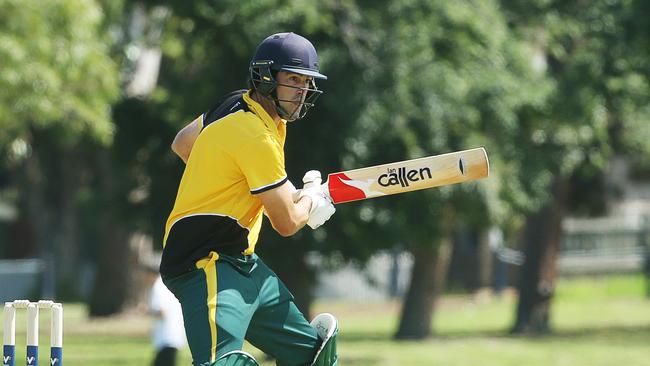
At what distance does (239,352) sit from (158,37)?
18.4m

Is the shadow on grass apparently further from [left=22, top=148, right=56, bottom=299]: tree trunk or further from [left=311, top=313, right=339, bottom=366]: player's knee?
[left=311, top=313, right=339, bottom=366]: player's knee

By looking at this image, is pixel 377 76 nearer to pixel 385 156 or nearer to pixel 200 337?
pixel 385 156

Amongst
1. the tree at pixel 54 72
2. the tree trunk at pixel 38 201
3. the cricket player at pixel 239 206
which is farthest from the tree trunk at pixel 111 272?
the cricket player at pixel 239 206

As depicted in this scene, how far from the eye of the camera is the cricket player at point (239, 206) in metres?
5.92

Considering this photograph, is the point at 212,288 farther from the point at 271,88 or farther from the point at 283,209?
the point at 271,88

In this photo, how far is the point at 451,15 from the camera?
1575cm

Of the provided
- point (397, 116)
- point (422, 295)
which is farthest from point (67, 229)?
point (397, 116)

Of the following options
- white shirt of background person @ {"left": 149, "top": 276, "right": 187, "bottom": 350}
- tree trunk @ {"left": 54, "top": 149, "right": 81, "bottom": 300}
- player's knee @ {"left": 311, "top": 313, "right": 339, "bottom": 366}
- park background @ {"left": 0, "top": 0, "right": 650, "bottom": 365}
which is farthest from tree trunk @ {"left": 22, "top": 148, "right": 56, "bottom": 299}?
player's knee @ {"left": 311, "top": 313, "right": 339, "bottom": 366}

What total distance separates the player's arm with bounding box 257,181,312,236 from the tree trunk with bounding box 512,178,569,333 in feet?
54.4

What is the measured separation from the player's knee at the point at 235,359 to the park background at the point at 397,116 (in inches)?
375

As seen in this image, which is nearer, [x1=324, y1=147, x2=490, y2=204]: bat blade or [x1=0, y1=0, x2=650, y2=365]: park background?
[x1=324, y1=147, x2=490, y2=204]: bat blade

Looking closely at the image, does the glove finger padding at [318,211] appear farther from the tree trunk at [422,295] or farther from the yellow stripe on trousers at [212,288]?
the tree trunk at [422,295]

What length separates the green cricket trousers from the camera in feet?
19.5

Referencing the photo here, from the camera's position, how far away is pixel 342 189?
6289 mm
